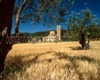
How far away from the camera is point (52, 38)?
577 ft

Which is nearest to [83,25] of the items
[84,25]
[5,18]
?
[84,25]

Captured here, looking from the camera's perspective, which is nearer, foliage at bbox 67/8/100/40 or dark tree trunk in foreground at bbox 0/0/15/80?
dark tree trunk in foreground at bbox 0/0/15/80

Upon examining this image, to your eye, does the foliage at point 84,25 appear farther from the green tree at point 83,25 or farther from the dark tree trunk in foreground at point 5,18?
the dark tree trunk in foreground at point 5,18

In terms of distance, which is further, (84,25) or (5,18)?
(84,25)

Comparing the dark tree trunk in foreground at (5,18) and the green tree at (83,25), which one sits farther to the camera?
the green tree at (83,25)

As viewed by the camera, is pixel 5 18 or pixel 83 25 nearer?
pixel 5 18

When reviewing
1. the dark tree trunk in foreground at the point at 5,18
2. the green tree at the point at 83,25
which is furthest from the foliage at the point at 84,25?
the dark tree trunk in foreground at the point at 5,18

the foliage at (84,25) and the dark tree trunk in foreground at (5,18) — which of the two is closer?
the dark tree trunk in foreground at (5,18)

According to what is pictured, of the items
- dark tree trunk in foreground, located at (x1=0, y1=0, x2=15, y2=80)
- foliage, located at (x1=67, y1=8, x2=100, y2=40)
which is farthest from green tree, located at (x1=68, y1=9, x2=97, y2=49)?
dark tree trunk in foreground, located at (x1=0, y1=0, x2=15, y2=80)

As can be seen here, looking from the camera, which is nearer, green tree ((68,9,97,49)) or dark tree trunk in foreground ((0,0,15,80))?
dark tree trunk in foreground ((0,0,15,80))

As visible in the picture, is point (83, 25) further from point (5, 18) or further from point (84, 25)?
point (5, 18)

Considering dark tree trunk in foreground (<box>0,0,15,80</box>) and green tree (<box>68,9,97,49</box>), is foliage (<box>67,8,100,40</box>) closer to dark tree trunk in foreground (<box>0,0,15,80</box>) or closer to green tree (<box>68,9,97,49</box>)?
green tree (<box>68,9,97,49</box>)

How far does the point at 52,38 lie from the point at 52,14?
15697cm

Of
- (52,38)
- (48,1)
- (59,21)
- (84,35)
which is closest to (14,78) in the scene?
(48,1)
